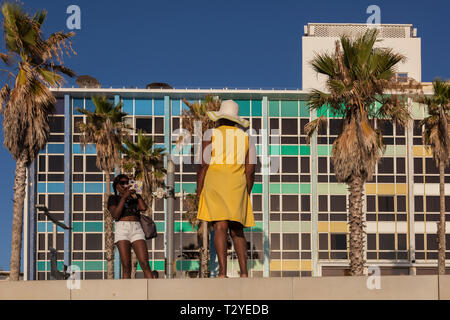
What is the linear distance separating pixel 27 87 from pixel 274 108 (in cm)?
3818

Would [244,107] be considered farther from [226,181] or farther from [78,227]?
[226,181]

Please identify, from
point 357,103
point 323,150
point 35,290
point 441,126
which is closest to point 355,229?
point 357,103

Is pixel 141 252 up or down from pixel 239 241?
down

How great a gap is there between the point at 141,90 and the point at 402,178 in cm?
2173

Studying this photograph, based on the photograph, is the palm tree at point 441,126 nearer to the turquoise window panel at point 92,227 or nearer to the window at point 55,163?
the turquoise window panel at point 92,227

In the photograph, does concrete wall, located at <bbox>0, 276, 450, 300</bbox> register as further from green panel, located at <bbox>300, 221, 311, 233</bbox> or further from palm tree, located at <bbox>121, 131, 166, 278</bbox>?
green panel, located at <bbox>300, 221, 311, 233</bbox>

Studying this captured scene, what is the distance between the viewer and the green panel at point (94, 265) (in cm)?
5619

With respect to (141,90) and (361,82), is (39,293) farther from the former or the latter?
(141,90)

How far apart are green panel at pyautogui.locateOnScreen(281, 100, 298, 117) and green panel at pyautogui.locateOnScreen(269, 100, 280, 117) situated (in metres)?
0.33

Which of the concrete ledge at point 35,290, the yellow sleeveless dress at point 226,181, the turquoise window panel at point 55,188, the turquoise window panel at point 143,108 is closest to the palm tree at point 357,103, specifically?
the yellow sleeveless dress at point 226,181

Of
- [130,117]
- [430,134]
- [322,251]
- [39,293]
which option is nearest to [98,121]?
[430,134]

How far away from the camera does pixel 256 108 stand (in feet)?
196
